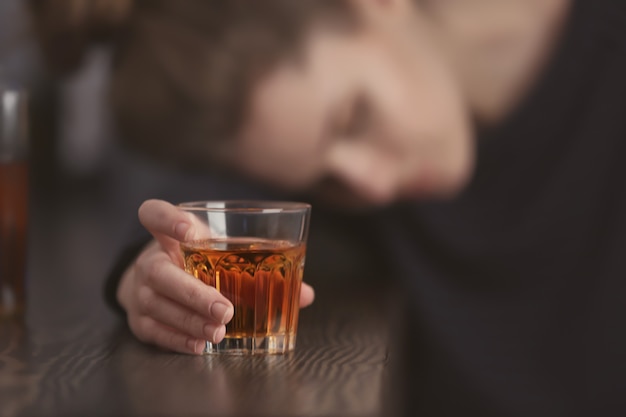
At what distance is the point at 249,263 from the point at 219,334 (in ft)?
0.19

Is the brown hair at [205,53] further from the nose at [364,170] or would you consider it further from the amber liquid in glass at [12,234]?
the amber liquid in glass at [12,234]

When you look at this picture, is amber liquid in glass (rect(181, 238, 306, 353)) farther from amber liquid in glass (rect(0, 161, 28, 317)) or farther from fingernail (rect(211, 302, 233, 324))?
amber liquid in glass (rect(0, 161, 28, 317))

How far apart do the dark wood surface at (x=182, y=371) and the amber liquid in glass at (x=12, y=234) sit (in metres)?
0.03

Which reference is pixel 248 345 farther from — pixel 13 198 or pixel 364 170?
pixel 364 170

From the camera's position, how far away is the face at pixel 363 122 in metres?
1.49

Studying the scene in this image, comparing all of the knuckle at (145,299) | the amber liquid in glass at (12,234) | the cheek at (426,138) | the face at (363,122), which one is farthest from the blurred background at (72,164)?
the knuckle at (145,299)

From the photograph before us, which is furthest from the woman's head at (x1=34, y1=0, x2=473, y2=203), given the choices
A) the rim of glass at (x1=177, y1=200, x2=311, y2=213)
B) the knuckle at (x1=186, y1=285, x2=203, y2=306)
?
the knuckle at (x1=186, y1=285, x2=203, y2=306)

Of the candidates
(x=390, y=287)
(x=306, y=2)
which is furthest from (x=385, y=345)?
(x=306, y=2)

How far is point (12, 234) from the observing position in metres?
0.95

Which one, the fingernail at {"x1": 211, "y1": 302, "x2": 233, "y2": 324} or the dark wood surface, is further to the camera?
the fingernail at {"x1": 211, "y1": 302, "x2": 233, "y2": 324}

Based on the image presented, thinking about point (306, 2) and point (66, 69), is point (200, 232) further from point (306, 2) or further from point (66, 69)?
point (66, 69)

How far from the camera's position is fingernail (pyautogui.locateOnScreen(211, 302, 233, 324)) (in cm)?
61

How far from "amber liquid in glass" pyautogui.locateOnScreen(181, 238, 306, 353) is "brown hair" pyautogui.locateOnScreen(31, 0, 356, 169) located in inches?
35.0

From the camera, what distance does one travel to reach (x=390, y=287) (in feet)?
3.84
